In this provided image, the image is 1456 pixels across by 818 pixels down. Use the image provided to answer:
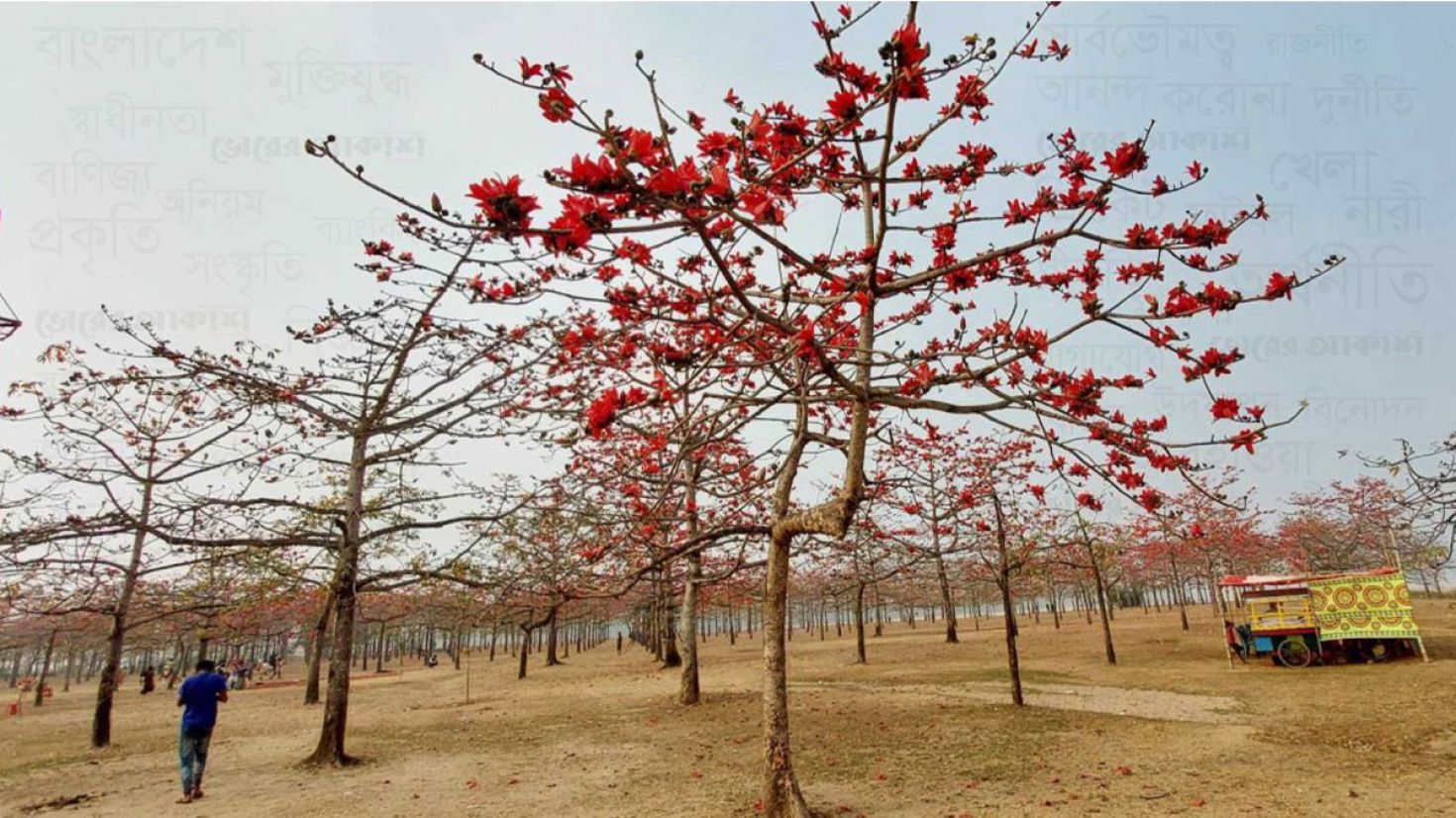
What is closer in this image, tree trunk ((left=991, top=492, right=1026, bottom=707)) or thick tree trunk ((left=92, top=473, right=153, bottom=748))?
tree trunk ((left=991, top=492, right=1026, bottom=707))

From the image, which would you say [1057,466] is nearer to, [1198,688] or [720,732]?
[720,732]

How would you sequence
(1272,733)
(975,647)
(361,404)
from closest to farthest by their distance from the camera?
(1272,733)
(361,404)
(975,647)

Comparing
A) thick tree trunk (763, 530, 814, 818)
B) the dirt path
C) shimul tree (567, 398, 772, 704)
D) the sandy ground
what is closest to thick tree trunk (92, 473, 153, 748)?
the sandy ground

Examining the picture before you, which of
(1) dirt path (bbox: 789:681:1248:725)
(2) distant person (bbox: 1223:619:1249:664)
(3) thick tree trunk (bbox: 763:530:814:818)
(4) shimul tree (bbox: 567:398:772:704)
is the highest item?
(4) shimul tree (bbox: 567:398:772:704)

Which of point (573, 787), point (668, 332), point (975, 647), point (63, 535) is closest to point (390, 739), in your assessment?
point (573, 787)

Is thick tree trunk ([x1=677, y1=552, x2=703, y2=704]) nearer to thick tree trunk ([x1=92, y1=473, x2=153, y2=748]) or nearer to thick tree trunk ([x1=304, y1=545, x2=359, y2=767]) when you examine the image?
thick tree trunk ([x1=304, y1=545, x2=359, y2=767])

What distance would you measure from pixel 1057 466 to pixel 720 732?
7891 mm

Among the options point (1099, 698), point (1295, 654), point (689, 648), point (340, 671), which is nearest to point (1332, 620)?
point (1295, 654)

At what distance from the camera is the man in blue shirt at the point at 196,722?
28.2 feet

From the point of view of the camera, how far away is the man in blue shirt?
8.59 meters

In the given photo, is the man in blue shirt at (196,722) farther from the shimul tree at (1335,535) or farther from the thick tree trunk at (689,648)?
the shimul tree at (1335,535)

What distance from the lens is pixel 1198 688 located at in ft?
45.3

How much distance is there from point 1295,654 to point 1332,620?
1.24m

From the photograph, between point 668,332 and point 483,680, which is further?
point 483,680
